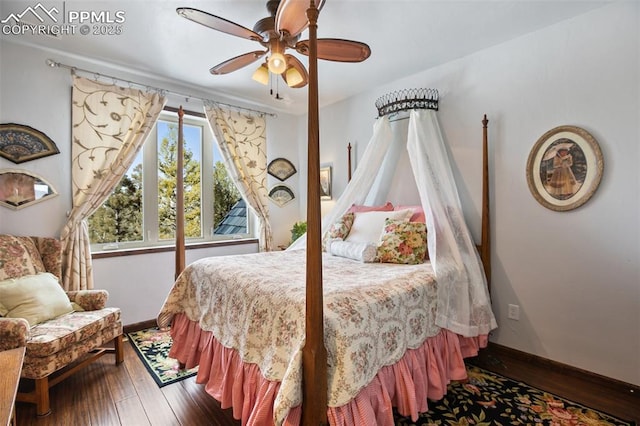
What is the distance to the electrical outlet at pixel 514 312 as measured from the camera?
252cm

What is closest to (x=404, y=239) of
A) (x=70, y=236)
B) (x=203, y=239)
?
(x=203, y=239)

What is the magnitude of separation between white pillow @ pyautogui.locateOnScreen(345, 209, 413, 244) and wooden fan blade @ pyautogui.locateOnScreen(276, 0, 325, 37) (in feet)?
5.39

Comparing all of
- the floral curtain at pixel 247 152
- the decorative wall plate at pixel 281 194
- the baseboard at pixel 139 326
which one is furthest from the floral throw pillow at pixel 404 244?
the baseboard at pixel 139 326

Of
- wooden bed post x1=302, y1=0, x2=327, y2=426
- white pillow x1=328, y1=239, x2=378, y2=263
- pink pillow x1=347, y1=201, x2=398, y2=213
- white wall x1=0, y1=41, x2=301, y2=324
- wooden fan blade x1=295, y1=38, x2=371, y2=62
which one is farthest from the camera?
pink pillow x1=347, y1=201, x2=398, y2=213

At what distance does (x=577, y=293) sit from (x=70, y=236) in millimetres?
4204

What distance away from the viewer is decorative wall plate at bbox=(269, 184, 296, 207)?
4379 millimetres

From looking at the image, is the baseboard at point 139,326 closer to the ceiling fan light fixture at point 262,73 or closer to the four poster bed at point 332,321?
the four poster bed at point 332,321

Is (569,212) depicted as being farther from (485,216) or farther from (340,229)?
(340,229)

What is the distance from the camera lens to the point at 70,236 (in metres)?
2.77

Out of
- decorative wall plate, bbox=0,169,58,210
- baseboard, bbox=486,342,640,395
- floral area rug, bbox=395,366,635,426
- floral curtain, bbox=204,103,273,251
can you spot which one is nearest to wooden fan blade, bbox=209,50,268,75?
floral curtain, bbox=204,103,273,251

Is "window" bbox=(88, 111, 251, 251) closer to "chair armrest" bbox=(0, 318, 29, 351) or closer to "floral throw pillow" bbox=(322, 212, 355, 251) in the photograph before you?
"chair armrest" bbox=(0, 318, 29, 351)

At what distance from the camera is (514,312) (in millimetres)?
2537

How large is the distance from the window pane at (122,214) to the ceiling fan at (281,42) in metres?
1.80

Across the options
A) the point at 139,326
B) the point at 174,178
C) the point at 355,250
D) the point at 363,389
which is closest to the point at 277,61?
the point at 355,250
